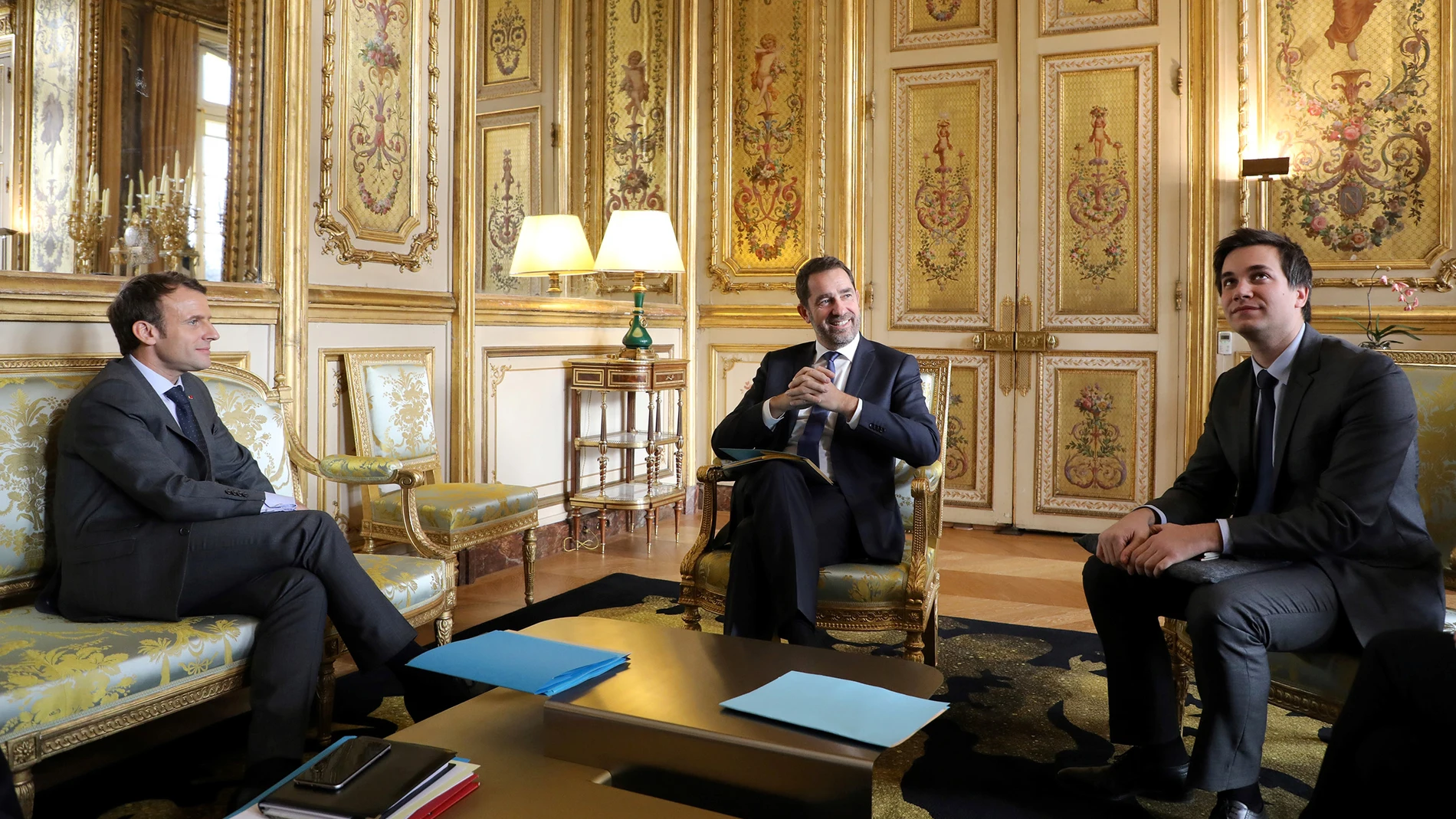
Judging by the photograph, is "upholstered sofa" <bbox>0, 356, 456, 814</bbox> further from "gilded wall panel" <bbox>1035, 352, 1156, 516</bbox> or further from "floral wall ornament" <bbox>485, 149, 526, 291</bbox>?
"gilded wall panel" <bbox>1035, 352, 1156, 516</bbox>

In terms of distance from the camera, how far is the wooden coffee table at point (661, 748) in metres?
1.48

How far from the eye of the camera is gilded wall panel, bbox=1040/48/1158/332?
204 inches

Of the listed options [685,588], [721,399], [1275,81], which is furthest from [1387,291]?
[685,588]

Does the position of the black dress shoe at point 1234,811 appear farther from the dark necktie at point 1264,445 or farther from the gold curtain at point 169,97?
the gold curtain at point 169,97

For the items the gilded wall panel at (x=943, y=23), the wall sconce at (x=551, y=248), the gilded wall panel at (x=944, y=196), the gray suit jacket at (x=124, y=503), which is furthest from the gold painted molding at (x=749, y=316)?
the gray suit jacket at (x=124, y=503)

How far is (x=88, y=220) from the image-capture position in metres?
3.04

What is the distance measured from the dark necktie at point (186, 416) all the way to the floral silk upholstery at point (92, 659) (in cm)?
44

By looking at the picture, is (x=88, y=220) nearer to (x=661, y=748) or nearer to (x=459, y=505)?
(x=459, y=505)

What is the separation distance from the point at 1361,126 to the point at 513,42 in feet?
13.2

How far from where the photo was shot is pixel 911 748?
2.47m

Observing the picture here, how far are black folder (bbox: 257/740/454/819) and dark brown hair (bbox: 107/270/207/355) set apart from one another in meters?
1.43

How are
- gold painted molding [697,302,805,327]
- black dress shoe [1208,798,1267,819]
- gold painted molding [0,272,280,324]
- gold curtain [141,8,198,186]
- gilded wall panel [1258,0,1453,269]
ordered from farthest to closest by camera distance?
1. gold painted molding [697,302,805,327]
2. gilded wall panel [1258,0,1453,269]
3. gold curtain [141,8,198,186]
4. gold painted molding [0,272,280,324]
5. black dress shoe [1208,798,1267,819]

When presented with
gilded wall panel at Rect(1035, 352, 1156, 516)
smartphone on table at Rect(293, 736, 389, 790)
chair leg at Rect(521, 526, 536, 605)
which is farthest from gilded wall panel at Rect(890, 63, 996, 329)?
smartphone on table at Rect(293, 736, 389, 790)

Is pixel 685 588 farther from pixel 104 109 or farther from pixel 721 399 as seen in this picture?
pixel 721 399
